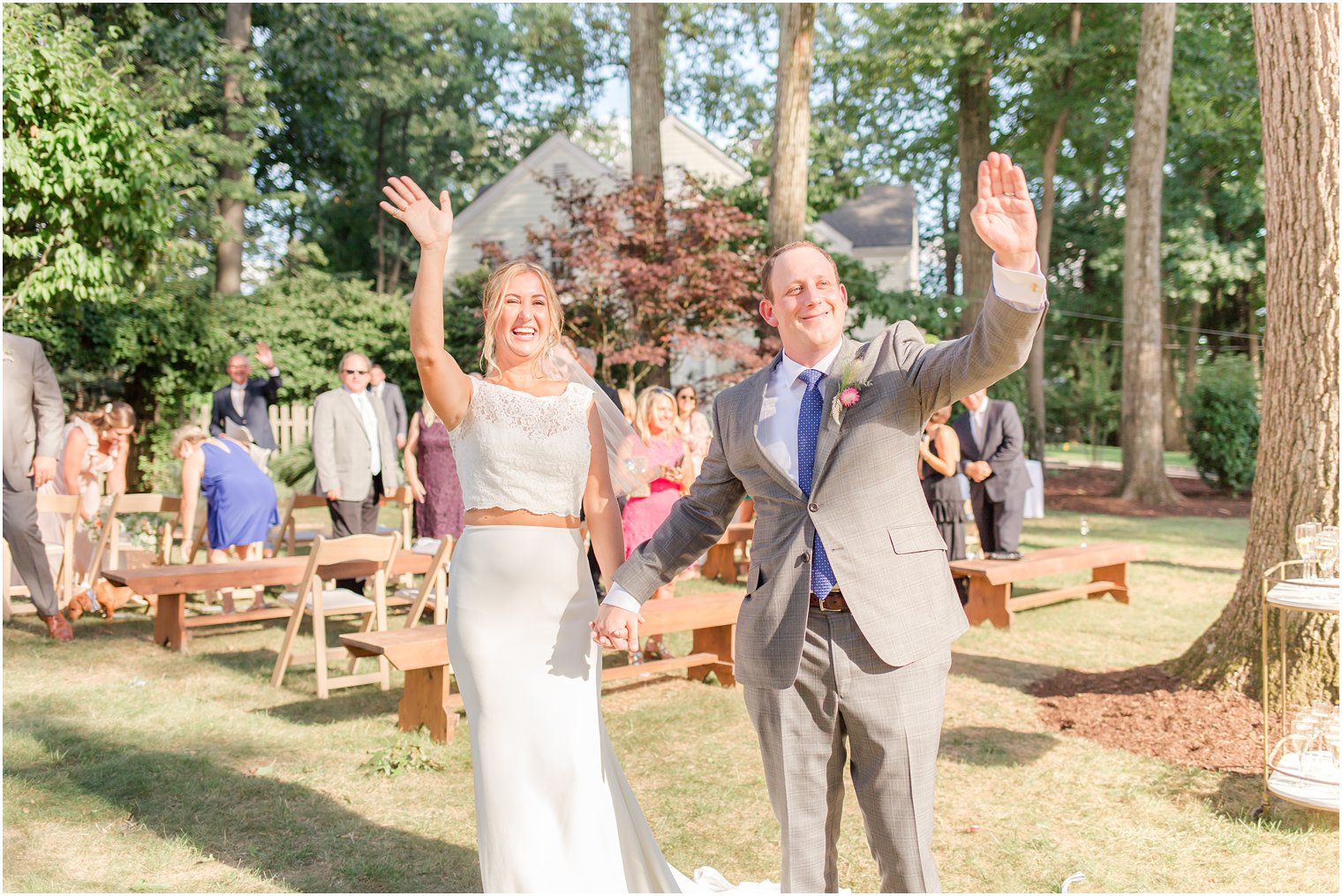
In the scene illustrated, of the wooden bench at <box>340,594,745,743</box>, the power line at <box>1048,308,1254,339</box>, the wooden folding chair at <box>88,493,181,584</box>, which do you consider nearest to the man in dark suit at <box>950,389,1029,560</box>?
the wooden bench at <box>340,594,745,743</box>

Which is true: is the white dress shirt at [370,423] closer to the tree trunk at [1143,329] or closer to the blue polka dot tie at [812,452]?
the blue polka dot tie at [812,452]

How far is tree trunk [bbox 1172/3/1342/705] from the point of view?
5.45m

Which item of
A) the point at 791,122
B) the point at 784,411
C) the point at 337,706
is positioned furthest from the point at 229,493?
the point at 791,122

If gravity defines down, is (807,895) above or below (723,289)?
below

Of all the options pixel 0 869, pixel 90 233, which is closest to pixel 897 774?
pixel 0 869

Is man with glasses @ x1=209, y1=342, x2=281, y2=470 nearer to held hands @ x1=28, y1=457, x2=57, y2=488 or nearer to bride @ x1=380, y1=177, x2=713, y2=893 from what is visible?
held hands @ x1=28, y1=457, x2=57, y2=488

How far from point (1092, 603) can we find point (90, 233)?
11.3 meters

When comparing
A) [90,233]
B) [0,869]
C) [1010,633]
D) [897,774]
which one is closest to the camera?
[897,774]

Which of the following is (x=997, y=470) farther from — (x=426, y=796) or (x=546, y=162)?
(x=546, y=162)

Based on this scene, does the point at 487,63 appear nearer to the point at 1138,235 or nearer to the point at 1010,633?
the point at 1138,235

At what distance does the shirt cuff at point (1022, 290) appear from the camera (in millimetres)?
2537

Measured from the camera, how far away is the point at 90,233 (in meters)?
12.0

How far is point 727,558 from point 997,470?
9.43 feet

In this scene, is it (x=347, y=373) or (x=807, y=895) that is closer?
(x=807, y=895)
